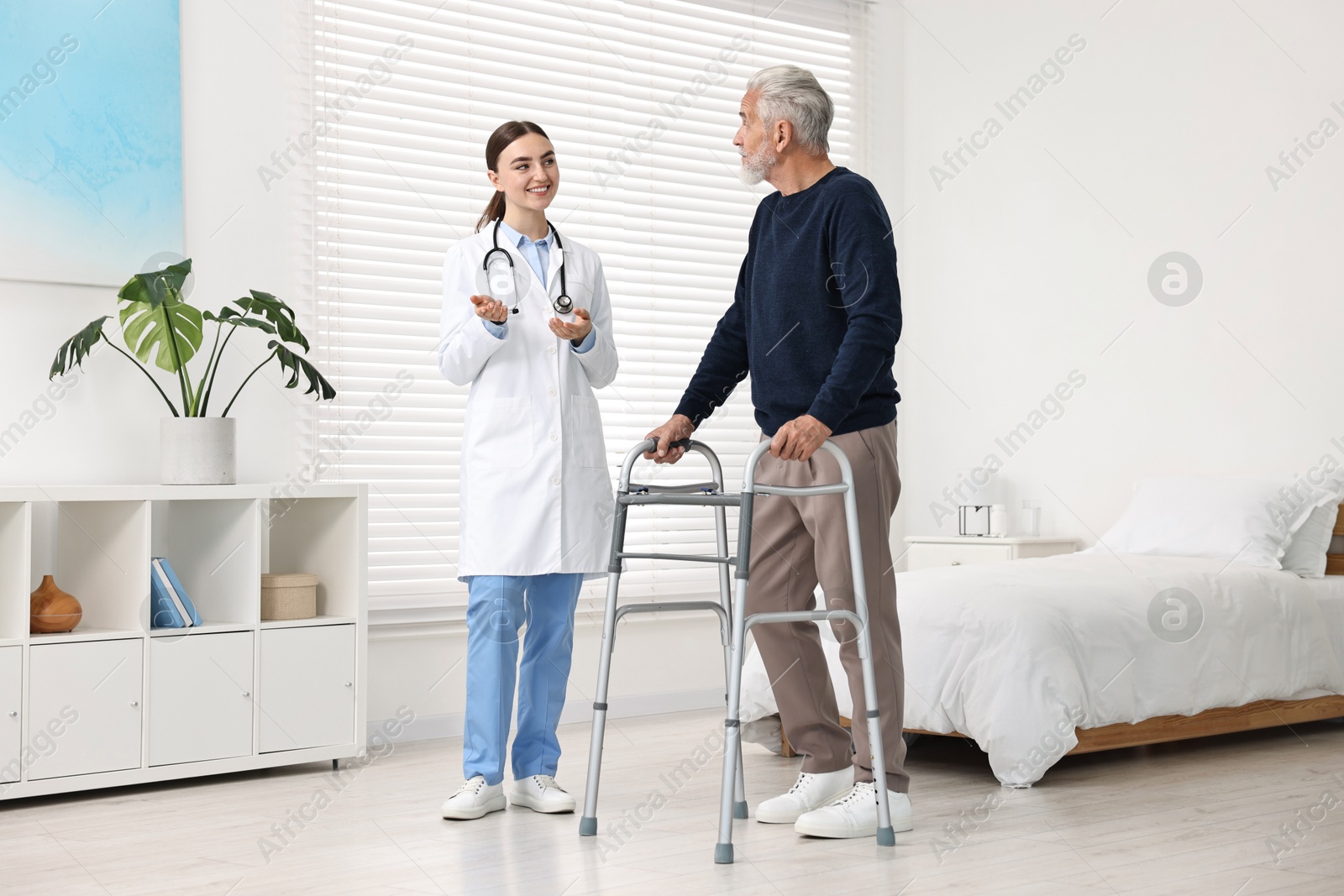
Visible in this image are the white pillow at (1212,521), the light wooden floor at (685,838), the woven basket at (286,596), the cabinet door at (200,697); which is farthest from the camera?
the white pillow at (1212,521)

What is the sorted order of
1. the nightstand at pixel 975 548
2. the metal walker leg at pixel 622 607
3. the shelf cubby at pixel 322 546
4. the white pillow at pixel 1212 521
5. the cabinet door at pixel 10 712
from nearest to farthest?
the metal walker leg at pixel 622 607 → the cabinet door at pixel 10 712 → the shelf cubby at pixel 322 546 → the white pillow at pixel 1212 521 → the nightstand at pixel 975 548

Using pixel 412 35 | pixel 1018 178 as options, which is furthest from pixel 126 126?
pixel 1018 178

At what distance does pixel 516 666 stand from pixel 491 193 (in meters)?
2.14

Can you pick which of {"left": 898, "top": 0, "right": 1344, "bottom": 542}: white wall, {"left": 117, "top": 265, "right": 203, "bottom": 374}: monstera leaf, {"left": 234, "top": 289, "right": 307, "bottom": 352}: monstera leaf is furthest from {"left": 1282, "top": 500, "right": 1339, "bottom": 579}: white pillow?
{"left": 117, "top": 265, "right": 203, "bottom": 374}: monstera leaf

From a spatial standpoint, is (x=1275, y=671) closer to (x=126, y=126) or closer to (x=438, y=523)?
(x=438, y=523)

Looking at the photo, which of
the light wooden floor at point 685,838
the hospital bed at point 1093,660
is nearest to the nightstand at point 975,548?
the hospital bed at point 1093,660

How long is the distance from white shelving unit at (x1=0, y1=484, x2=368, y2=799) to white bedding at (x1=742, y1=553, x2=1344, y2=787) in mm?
1216

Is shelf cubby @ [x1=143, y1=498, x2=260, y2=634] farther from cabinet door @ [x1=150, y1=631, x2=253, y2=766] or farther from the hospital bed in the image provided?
the hospital bed

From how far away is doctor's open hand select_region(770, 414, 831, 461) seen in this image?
248 centimetres

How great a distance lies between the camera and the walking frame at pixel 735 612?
239 cm

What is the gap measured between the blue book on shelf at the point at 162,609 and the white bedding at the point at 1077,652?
1567mm

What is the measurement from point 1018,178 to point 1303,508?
6.05 ft

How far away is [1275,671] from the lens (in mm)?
3898

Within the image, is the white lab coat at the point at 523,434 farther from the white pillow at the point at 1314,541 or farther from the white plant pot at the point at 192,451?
the white pillow at the point at 1314,541
